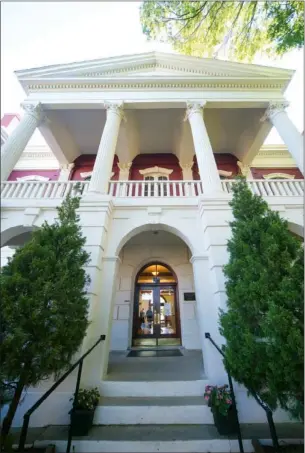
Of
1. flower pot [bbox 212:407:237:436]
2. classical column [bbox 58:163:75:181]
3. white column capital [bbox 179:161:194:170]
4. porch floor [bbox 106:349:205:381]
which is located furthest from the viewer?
classical column [bbox 58:163:75:181]

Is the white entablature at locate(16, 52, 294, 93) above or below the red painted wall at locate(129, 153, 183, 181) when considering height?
above

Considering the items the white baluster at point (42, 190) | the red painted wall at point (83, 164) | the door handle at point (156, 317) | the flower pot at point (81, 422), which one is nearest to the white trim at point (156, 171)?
the red painted wall at point (83, 164)

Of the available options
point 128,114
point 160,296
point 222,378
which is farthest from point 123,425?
point 128,114

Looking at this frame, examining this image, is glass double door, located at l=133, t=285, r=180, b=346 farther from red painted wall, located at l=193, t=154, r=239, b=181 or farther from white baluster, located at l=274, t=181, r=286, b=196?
red painted wall, located at l=193, t=154, r=239, b=181

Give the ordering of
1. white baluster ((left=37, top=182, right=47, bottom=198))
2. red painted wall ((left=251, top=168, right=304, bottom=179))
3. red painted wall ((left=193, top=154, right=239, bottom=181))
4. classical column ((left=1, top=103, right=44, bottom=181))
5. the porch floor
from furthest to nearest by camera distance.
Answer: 1. red painted wall ((left=251, top=168, right=304, bottom=179))
2. red painted wall ((left=193, top=154, right=239, bottom=181))
3. classical column ((left=1, top=103, right=44, bottom=181))
4. white baluster ((left=37, top=182, right=47, bottom=198))
5. the porch floor

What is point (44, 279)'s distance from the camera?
358 centimetres

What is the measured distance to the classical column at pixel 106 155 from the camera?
6.63m

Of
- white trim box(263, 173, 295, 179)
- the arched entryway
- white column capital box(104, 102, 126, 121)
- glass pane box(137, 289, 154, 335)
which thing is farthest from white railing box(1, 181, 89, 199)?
white trim box(263, 173, 295, 179)

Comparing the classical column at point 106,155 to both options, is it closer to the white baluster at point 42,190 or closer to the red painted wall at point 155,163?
the white baluster at point 42,190

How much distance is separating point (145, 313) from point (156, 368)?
11.3 feet

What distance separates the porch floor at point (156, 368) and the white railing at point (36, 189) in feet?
16.8

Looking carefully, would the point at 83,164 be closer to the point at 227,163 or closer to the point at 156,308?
the point at 227,163

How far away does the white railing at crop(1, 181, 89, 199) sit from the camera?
675 centimetres

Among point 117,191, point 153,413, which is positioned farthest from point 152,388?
point 117,191
